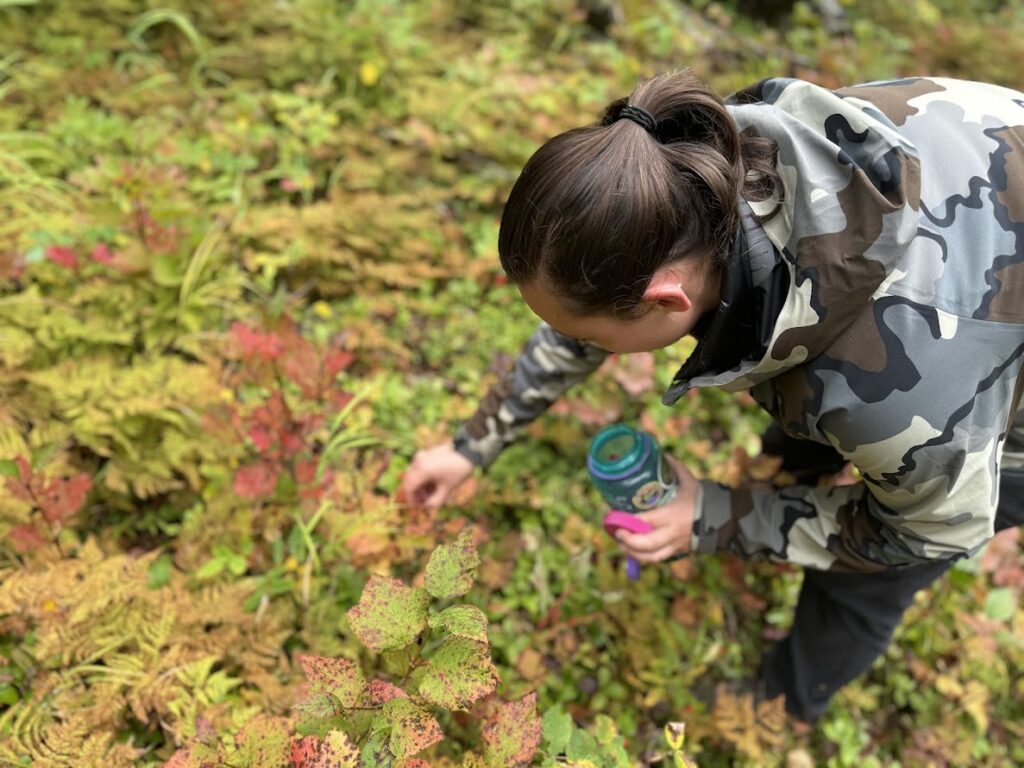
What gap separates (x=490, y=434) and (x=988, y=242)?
1.28 metres

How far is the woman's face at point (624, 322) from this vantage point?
1344 mm

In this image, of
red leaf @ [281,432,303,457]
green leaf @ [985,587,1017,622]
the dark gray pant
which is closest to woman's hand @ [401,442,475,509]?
red leaf @ [281,432,303,457]

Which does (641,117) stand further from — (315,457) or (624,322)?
(315,457)

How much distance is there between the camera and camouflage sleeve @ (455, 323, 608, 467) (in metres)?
1.93

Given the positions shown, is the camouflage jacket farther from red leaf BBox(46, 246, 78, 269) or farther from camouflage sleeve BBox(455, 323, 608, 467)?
red leaf BBox(46, 246, 78, 269)

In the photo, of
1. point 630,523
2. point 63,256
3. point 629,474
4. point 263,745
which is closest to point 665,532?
point 630,523

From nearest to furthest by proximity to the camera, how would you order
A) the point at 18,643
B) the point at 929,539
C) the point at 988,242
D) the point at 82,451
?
the point at 988,242
the point at 929,539
the point at 18,643
the point at 82,451

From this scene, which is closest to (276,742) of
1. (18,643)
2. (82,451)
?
(18,643)

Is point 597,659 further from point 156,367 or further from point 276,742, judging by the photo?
point 156,367

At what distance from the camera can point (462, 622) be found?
1.25m

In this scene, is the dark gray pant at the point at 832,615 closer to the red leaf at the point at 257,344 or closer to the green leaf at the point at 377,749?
the green leaf at the point at 377,749

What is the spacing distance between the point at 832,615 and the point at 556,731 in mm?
992

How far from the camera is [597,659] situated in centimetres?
226

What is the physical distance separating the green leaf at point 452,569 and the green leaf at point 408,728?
0.69 ft
